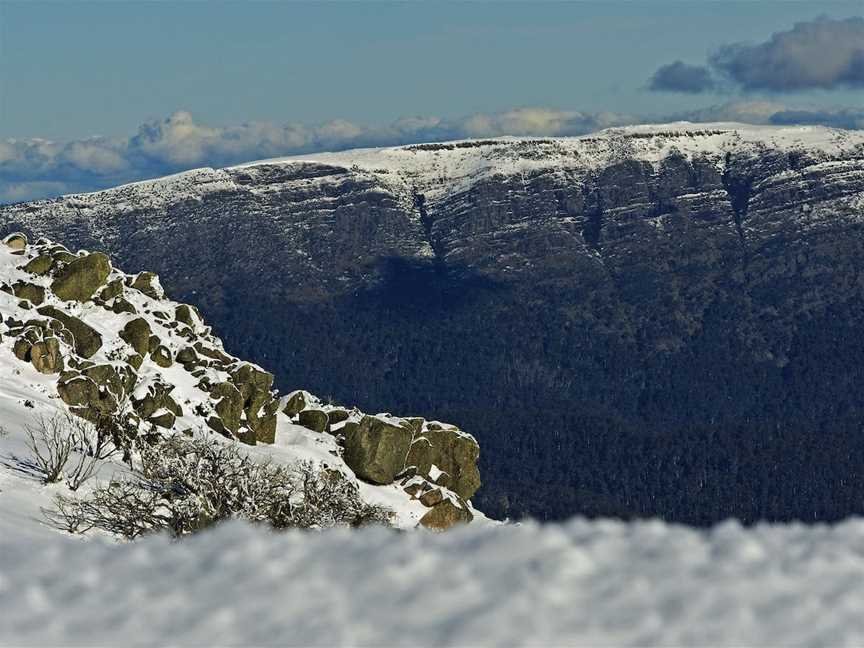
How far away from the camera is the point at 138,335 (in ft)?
230

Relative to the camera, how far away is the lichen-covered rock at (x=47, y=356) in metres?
62.0

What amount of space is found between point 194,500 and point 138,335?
3022cm

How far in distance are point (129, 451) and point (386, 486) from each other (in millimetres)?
21815

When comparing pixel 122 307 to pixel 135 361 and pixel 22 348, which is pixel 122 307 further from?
pixel 22 348

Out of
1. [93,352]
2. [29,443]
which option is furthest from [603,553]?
[93,352]

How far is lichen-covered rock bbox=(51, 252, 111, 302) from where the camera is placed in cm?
7275

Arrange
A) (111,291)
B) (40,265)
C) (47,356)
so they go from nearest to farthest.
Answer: (47,356) < (40,265) < (111,291)

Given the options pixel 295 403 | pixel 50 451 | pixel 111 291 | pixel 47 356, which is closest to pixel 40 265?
pixel 111 291

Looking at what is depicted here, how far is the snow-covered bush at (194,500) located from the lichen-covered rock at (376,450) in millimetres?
13429

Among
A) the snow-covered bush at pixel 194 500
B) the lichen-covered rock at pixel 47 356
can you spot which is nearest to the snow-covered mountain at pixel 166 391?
the lichen-covered rock at pixel 47 356

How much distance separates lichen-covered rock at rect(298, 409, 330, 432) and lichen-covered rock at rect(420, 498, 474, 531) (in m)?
9.02

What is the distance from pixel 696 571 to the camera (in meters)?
6.25

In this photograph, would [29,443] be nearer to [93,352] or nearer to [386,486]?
[93,352]

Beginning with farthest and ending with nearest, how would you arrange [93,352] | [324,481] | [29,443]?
1. [93,352]
2. [324,481]
3. [29,443]
